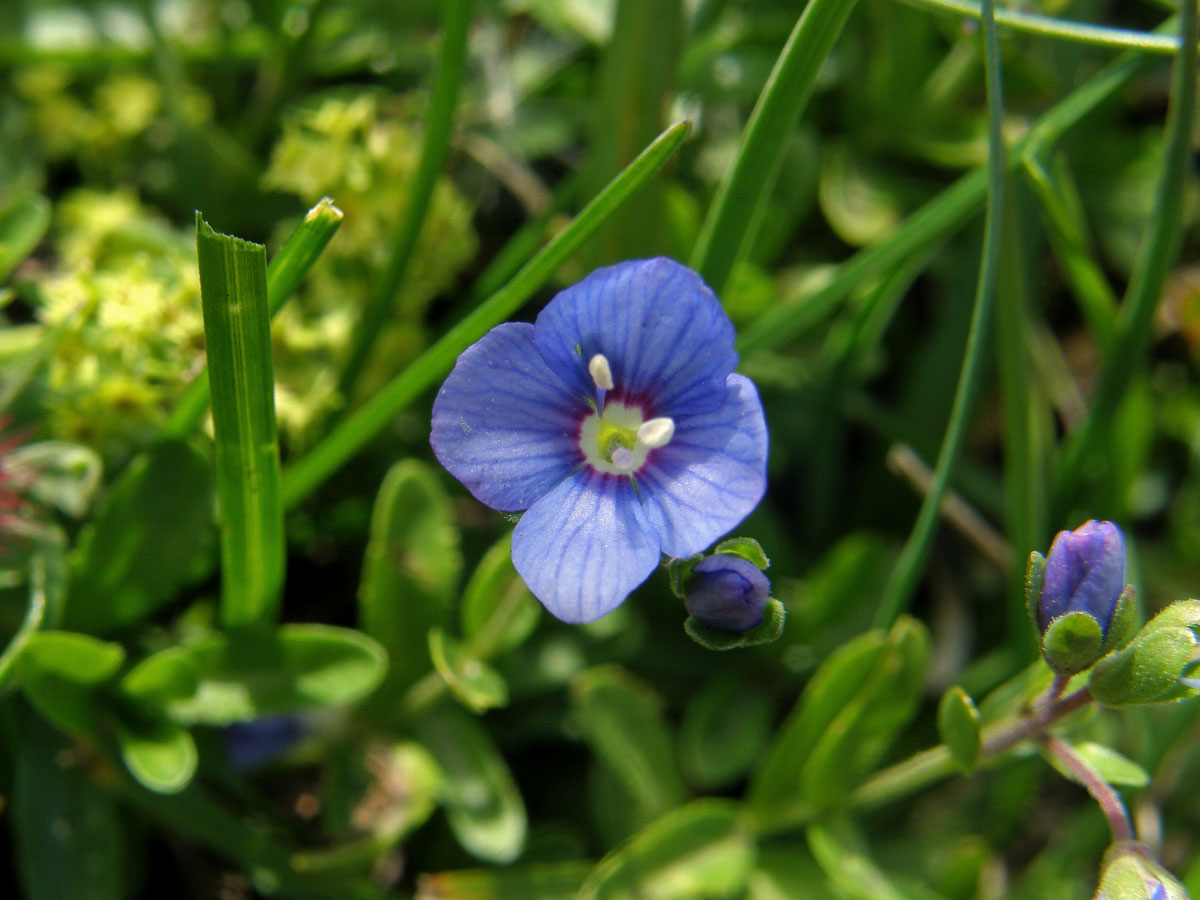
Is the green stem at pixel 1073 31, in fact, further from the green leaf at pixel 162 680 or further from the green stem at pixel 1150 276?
the green leaf at pixel 162 680

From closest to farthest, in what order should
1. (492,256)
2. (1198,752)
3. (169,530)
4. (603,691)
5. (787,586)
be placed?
(169,530) < (603,691) < (1198,752) < (787,586) < (492,256)

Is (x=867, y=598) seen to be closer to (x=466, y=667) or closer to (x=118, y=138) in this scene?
(x=466, y=667)

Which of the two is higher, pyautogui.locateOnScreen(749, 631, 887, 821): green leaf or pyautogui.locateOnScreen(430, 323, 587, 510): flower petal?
pyautogui.locateOnScreen(430, 323, 587, 510): flower petal

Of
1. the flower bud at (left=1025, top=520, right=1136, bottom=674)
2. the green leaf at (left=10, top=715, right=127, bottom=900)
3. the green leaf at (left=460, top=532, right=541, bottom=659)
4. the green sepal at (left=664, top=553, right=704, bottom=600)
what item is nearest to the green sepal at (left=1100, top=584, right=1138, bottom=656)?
the flower bud at (left=1025, top=520, right=1136, bottom=674)

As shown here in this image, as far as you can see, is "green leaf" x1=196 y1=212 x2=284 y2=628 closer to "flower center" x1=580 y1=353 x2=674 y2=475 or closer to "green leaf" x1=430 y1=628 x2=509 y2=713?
"green leaf" x1=430 y1=628 x2=509 y2=713

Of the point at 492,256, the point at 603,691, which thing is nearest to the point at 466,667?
the point at 603,691

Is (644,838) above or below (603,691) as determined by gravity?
below

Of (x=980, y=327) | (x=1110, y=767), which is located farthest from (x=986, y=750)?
(x=980, y=327)
